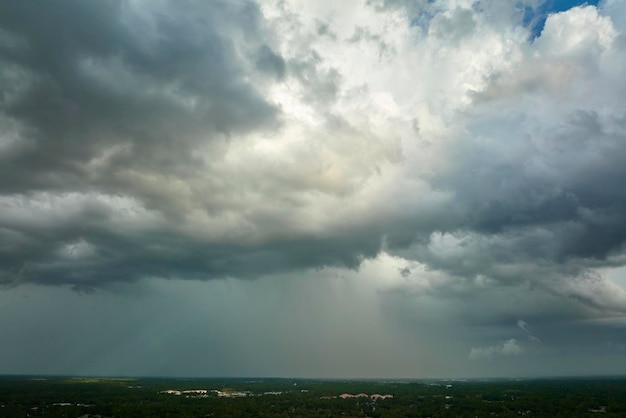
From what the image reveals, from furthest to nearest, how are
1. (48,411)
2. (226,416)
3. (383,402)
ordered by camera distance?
(383,402)
(48,411)
(226,416)

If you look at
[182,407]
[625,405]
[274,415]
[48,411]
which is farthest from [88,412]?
[625,405]

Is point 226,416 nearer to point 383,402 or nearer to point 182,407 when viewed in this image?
point 182,407

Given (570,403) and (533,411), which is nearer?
(533,411)

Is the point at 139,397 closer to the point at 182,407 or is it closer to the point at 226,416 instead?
the point at 182,407

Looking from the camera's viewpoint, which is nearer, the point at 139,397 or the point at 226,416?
the point at 226,416

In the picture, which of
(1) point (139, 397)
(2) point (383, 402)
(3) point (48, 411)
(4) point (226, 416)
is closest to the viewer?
(4) point (226, 416)

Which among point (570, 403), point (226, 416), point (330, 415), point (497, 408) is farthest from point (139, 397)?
point (570, 403)

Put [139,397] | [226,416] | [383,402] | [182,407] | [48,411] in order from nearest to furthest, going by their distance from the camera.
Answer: [226,416], [48,411], [182,407], [383,402], [139,397]

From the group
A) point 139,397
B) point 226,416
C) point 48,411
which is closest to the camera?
point 226,416
